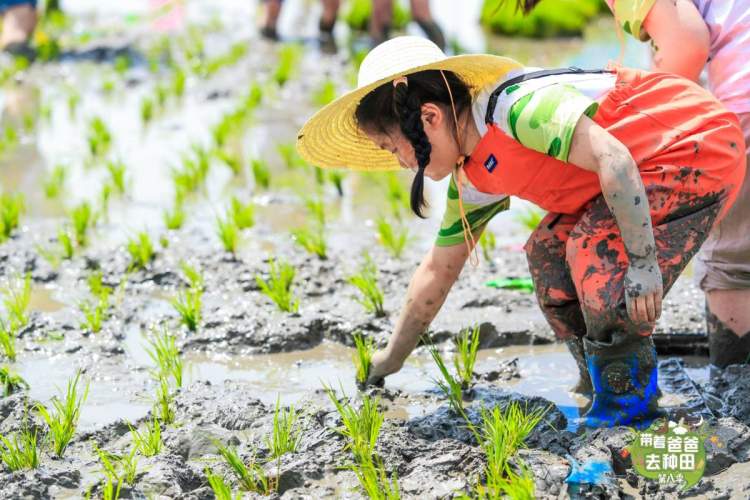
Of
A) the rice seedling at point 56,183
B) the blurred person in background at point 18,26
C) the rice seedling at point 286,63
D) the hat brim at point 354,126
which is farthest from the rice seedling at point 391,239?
the blurred person in background at point 18,26

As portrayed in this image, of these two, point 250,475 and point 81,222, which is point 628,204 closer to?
point 250,475

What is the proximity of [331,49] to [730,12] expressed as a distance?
5801 millimetres

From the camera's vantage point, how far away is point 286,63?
24.3 feet

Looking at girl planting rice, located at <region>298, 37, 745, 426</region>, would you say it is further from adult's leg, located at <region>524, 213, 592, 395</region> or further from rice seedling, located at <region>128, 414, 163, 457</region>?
rice seedling, located at <region>128, 414, 163, 457</region>

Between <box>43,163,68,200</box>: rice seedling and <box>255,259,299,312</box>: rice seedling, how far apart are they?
1471 millimetres

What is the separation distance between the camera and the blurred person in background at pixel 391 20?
7.56 m

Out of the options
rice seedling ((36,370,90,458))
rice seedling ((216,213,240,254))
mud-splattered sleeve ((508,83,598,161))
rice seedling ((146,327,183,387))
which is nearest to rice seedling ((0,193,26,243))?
rice seedling ((216,213,240,254))

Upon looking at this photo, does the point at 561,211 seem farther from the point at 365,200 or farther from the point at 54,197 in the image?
the point at 54,197

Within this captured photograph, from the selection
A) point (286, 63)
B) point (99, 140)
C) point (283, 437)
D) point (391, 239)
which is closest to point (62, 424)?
point (283, 437)

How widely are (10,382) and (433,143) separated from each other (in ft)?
4.45

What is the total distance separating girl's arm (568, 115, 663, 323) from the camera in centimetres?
249

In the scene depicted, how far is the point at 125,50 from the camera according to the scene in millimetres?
8539

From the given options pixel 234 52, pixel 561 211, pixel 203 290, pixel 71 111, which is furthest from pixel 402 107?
pixel 234 52

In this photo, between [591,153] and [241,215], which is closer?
[591,153]
